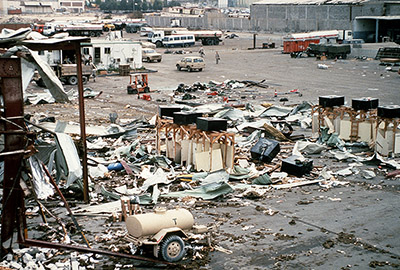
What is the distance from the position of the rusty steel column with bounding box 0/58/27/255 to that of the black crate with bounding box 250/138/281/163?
10.1m

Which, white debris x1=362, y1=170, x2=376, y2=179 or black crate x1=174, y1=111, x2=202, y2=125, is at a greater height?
black crate x1=174, y1=111, x2=202, y2=125

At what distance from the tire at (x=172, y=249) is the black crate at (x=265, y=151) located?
28.8 ft

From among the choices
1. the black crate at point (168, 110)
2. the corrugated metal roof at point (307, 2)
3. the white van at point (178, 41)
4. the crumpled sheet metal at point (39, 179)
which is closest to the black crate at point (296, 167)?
the black crate at point (168, 110)

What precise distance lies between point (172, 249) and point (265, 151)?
9096 mm

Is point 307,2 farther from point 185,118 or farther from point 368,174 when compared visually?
point 368,174

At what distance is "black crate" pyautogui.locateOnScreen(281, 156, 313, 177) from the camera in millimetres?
18078

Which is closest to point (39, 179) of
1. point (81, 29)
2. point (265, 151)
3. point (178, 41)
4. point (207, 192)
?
point (207, 192)

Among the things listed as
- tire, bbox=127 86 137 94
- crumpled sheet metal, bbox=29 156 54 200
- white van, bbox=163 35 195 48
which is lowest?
tire, bbox=127 86 137 94

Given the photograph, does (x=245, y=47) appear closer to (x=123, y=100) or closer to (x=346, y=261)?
(x=123, y=100)

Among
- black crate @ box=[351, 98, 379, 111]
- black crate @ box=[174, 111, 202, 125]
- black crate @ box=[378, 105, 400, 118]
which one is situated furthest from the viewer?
black crate @ box=[351, 98, 379, 111]

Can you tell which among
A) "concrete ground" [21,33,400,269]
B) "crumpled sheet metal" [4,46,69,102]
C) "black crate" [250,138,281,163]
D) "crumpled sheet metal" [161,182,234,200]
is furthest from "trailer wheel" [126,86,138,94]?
"crumpled sheet metal" [4,46,69,102]

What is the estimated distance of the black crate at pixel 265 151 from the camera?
19.8 m

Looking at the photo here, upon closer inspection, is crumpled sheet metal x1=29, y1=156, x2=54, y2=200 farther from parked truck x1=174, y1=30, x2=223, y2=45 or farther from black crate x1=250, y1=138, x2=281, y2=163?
parked truck x1=174, y1=30, x2=223, y2=45

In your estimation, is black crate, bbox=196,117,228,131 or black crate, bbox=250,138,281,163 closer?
black crate, bbox=196,117,228,131
